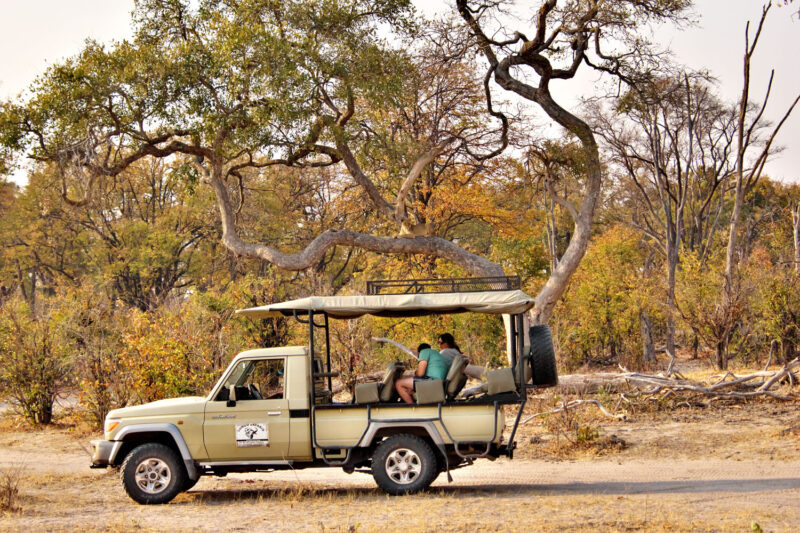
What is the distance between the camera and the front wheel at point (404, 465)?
31.3 feet

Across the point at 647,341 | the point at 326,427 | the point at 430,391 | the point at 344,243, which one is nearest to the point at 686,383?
the point at 344,243

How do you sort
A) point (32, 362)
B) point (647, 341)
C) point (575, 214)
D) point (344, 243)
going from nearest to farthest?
point (32, 362) → point (575, 214) → point (344, 243) → point (647, 341)

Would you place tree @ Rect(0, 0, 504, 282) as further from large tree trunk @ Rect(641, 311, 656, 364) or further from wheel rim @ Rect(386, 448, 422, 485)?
large tree trunk @ Rect(641, 311, 656, 364)

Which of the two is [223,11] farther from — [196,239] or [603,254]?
[196,239]

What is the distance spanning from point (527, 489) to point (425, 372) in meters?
1.93

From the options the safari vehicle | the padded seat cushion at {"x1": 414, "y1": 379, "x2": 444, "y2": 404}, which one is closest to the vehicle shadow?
the safari vehicle

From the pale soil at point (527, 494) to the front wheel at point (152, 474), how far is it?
22 centimetres

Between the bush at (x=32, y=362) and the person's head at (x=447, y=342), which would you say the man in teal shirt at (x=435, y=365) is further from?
the bush at (x=32, y=362)

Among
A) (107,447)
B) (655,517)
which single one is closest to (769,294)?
(655,517)

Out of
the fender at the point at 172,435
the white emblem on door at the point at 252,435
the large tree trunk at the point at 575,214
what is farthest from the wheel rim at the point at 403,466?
the large tree trunk at the point at 575,214

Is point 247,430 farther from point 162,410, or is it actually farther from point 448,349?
point 448,349

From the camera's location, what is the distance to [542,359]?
997cm

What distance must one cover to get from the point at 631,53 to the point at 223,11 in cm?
995

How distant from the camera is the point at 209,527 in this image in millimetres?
8078
